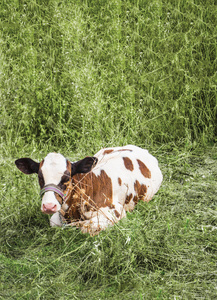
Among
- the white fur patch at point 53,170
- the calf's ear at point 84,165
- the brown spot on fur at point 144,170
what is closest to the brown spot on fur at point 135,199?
the brown spot on fur at point 144,170

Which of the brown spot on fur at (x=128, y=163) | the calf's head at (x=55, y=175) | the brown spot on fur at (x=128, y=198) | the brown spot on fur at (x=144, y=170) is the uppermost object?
the calf's head at (x=55, y=175)

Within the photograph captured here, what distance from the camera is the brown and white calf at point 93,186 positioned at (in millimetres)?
3725

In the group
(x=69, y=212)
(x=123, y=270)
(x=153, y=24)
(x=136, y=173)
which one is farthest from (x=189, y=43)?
(x=123, y=270)

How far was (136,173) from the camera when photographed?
4.40 m

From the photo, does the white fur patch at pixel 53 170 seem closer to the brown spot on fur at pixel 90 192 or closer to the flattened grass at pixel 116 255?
the brown spot on fur at pixel 90 192

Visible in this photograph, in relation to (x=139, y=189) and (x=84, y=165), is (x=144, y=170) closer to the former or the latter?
(x=139, y=189)

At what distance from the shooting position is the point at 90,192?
4004 mm

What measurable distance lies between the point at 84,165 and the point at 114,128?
1.74m

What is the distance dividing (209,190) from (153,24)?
2557 millimetres

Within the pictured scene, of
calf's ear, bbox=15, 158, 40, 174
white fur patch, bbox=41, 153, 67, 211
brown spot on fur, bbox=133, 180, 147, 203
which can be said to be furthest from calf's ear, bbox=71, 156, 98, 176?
brown spot on fur, bbox=133, 180, 147, 203

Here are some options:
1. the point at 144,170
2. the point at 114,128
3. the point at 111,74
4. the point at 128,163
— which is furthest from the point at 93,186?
the point at 111,74

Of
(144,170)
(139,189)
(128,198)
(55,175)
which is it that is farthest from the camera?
(144,170)

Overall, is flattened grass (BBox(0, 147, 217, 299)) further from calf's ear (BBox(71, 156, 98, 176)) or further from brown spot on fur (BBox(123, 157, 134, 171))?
calf's ear (BBox(71, 156, 98, 176))

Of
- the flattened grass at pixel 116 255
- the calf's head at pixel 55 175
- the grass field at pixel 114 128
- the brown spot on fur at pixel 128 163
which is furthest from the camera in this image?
the brown spot on fur at pixel 128 163
